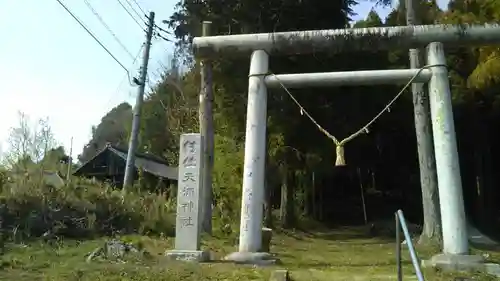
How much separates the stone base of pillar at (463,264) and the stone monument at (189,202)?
12.5 feet

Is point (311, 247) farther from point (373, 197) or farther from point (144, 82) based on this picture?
point (373, 197)

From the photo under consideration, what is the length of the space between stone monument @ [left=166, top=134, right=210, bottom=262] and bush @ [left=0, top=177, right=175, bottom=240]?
4.41 metres

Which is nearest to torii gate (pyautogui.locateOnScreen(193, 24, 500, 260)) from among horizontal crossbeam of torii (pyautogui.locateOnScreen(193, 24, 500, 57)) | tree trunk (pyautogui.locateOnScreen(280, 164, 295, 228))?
horizontal crossbeam of torii (pyautogui.locateOnScreen(193, 24, 500, 57))

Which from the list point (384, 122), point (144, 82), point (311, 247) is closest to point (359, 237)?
point (311, 247)

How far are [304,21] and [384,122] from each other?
810 cm

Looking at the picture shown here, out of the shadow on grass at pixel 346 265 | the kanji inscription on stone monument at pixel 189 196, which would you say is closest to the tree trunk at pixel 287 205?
the shadow on grass at pixel 346 265

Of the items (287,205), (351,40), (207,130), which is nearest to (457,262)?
(351,40)

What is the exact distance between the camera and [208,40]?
9641 millimetres

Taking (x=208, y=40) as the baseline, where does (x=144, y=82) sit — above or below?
above

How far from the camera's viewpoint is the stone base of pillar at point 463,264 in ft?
25.7

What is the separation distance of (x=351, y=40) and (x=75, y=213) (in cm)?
809

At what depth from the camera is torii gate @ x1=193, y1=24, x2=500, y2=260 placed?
846 centimetres

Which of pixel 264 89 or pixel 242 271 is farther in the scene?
pixel 264 89

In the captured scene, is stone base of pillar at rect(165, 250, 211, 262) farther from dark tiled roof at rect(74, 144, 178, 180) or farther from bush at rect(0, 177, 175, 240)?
dark tiled roof at rect(74, 144, 178, 180)
